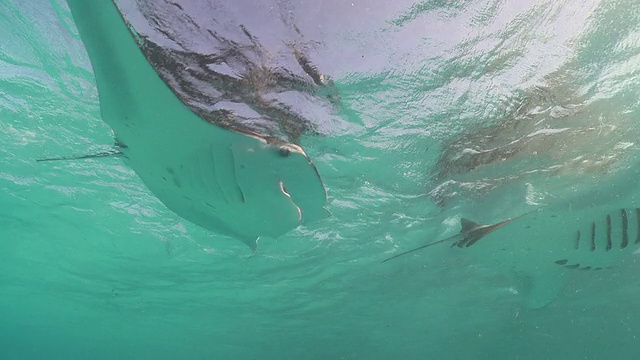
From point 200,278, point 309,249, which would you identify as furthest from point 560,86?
point 200,278

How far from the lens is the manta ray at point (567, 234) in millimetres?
10281

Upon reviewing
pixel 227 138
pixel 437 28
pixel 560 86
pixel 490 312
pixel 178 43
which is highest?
pixel 490 312

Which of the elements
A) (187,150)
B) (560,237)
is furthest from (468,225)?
(187,150)

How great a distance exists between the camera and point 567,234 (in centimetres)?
1090

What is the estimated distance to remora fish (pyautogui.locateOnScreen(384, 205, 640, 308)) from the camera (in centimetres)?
1024

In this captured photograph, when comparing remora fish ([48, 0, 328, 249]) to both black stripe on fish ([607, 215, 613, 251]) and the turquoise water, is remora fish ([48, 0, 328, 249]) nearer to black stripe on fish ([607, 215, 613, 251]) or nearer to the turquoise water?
the turquoise water

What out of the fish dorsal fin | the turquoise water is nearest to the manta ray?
the fish dorsal fin

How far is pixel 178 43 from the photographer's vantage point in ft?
20.2

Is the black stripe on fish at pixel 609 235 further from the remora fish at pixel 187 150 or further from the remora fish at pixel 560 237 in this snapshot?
the remora fish at pixel 187 150

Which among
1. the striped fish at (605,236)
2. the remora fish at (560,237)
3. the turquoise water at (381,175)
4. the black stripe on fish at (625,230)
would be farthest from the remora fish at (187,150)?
the striped fish at (605,236)

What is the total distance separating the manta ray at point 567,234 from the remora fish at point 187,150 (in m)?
5.60

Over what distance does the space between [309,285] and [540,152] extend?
14552 mm

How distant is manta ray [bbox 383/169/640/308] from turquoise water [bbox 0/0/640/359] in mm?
306

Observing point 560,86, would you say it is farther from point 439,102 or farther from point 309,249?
point 309,249
